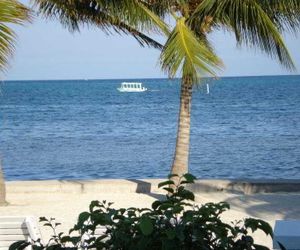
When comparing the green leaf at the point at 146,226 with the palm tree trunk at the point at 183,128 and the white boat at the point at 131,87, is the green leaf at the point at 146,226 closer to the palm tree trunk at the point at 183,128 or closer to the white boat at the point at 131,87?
the palm tree trunk at the point at 183,128

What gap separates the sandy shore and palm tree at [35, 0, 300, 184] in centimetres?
79

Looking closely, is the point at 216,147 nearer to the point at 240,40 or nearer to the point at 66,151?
the point at 66,151

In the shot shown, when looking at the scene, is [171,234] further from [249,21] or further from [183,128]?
[183,128]

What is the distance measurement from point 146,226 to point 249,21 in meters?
6.59

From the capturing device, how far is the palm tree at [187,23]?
8.41 m

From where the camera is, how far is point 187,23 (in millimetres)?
9203

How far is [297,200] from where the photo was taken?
9609 mm

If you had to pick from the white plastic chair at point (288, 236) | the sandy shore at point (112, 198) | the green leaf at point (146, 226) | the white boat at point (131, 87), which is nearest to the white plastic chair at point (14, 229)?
the sandy shore at point (112, 198)

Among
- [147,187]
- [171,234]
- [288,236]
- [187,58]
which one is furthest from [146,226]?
[147,187]

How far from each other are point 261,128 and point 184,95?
26.5 metres

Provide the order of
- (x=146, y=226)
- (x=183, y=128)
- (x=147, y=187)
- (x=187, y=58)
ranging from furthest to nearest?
(x=147, y=187) → (x=183, y=128) → (x=187, y=58) → (x=146, y=226)

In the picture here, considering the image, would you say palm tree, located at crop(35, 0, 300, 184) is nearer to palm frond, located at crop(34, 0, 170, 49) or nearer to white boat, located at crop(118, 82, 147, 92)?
palm frond, located at crop(34, 0, 170, 49)

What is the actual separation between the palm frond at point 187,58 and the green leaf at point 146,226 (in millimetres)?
5851

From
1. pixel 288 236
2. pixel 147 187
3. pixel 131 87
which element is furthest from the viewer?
pixel 131 87
